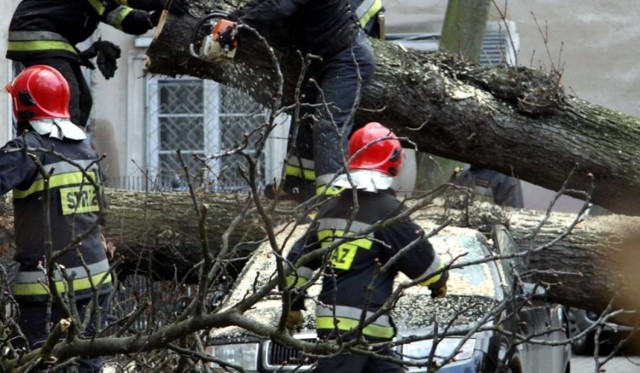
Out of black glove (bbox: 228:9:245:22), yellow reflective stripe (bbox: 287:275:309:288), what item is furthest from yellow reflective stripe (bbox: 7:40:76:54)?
yellow reflective stripe (bbox: 287:275:309:288)

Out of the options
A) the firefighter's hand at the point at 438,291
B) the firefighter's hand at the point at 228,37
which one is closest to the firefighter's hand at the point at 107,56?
the firefighter's hand at the point at 228,37

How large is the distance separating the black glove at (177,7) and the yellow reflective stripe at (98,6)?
0.67m

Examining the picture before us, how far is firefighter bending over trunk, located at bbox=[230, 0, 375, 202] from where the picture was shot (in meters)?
6.74

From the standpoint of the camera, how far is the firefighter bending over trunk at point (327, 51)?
674 cm

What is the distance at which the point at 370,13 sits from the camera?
7.45 meters

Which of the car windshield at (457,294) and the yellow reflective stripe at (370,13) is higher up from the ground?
the yellow reflective stripe at (370,13)

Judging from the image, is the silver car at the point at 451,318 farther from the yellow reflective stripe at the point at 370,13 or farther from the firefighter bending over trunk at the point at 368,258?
the yellow reflective stripe at the point at 370,13

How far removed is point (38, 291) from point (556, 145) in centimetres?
304

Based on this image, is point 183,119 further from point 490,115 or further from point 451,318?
point 451,318

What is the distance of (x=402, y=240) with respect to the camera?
561cm

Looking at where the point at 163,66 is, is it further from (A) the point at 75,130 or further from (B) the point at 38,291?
(B) the point at 38,291

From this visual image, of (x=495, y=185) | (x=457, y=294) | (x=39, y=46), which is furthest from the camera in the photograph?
(x=495, y=185)

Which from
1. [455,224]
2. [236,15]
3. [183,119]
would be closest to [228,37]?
[236,15]

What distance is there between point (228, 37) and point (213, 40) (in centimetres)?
8
